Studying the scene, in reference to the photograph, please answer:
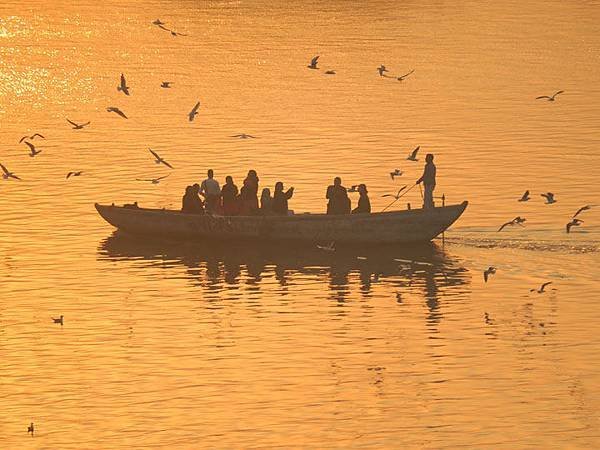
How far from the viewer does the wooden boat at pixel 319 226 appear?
57.8 meters

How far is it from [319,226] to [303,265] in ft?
5.25

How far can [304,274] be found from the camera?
→ 55.7m

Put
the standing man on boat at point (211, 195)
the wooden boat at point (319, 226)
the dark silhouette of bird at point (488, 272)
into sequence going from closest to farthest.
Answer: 1. the dark silhouette of bird at point (488, 272)
2. the wooden boat at point (319, 226)
3. the standing man on boat at point (211, 195)

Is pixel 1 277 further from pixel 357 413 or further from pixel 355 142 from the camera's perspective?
pixel 355 142

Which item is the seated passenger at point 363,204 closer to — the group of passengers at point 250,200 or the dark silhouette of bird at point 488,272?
the group of passengers at point 250,200

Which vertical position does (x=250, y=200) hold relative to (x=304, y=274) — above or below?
above

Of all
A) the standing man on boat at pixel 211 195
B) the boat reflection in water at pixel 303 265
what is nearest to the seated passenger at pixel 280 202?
the boat reflection in water at pixel 303 265

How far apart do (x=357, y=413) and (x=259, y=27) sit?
84646 mm

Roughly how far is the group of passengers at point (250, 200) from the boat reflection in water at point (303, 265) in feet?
3.29

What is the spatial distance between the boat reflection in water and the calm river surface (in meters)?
0.12

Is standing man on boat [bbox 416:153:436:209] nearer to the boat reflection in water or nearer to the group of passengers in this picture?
the boat reflection in water

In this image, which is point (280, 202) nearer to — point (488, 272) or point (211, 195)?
point (211, 195)

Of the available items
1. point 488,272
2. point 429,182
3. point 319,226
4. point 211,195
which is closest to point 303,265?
point 319,226

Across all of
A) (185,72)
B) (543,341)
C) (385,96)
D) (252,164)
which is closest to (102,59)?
(185,72)
